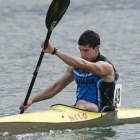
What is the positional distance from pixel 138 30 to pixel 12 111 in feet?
44.7

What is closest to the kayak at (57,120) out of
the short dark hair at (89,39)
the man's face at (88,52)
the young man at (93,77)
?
the young man at (93,77)

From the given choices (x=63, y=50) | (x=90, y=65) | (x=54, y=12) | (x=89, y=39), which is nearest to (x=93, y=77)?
(x=90, y=65)

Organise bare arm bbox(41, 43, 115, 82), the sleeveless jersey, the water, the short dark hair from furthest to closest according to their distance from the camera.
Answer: the water, the sleeveless jersey, the short dark hair, bare arm bbox(41, 43, 115, 82)

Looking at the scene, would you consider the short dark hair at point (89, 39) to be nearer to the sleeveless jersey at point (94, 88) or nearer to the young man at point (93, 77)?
the young man at point (93, 77)

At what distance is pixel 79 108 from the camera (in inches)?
274

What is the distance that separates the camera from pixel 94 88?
6996 mm

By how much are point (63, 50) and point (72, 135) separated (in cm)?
943

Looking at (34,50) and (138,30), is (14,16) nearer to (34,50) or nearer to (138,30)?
(138,30)

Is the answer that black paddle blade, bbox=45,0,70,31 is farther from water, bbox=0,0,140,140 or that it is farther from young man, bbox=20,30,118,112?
water, bbox=0,0,140,140

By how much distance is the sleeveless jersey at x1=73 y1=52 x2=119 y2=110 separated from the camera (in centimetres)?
697

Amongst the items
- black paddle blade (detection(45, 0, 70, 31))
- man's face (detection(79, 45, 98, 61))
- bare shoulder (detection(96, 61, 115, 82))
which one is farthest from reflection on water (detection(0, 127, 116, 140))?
black paddle blade (detection(45, 0, 70, 31))

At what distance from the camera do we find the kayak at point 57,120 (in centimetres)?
652

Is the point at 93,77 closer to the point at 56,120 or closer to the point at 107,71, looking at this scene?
the point at 107,71

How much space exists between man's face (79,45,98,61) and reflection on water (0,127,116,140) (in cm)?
99
